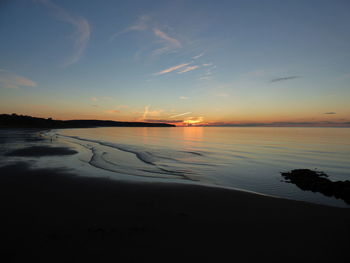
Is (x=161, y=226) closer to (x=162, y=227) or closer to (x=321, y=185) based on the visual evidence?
(x=162, y=227)

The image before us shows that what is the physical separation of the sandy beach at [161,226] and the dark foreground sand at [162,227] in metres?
0.03

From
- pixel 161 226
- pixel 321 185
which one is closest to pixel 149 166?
pixel 161 226

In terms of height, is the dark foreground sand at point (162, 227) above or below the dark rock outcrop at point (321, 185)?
above

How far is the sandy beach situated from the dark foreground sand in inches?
1.0

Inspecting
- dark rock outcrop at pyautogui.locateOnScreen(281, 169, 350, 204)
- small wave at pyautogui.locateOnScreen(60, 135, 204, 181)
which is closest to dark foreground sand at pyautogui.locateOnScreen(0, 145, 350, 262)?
dark rock outcrop at pyautogui.locateOnScreen(281, 169, 350, 204)

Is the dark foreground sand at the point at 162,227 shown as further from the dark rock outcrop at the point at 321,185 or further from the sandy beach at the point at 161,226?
the dark rock outcrop at the point at 321,185

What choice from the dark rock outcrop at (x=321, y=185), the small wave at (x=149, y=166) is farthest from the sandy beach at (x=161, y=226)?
the small wave at (x=149, y=166)

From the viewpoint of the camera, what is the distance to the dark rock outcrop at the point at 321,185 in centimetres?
974

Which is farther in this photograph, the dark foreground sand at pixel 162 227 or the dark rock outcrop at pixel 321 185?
the dark rock outcrop at pixel 321 185

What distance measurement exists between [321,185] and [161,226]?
416 inches

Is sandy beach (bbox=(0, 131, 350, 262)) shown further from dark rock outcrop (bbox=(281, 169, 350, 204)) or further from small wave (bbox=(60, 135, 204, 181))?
small wave (bbox=(60, 135, 204, 181))

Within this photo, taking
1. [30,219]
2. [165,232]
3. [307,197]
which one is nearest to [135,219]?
[165,232]

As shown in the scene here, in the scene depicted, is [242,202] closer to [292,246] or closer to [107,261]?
[292,246]

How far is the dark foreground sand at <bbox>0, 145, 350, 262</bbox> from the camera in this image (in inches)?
173
